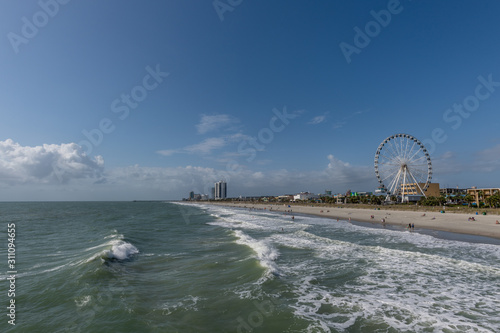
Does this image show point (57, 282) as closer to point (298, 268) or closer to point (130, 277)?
point (130, 277)

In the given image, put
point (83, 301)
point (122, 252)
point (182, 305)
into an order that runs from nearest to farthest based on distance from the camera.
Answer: point (182, 305) → point (83, 301) → point (122, 252)

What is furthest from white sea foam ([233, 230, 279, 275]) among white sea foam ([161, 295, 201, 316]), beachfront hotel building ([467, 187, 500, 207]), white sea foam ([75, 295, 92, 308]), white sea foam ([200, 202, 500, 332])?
beachfront hotel building ([467, 187, 500, 207])

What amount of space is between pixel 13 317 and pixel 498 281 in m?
23.8

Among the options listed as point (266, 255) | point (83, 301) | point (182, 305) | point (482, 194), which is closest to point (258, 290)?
point (182, 305)

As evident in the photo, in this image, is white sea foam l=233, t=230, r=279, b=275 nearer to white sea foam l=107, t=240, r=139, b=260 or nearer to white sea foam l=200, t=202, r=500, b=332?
white sea foam l=200, t=202, r=500, b=332

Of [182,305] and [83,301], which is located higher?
[182,305]

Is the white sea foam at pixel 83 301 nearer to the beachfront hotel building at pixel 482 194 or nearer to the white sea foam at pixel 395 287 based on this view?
the white sea foam at pixel 395 287

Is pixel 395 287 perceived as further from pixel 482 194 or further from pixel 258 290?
pixel 482 194

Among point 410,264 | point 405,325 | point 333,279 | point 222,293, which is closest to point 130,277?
point 222,293

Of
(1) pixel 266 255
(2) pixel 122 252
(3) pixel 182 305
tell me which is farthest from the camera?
(2) pixel 122 252

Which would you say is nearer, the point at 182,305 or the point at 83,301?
the point at 182,305

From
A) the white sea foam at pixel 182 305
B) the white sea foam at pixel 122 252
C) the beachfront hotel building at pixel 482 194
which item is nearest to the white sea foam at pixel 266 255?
the white sea foam at pixel 182 305

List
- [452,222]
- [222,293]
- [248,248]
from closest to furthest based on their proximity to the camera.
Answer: [222,293] < [248,248] < [452,222]

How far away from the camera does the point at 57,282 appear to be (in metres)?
13.9
